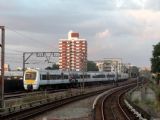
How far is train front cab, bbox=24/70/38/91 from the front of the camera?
67.2 metres

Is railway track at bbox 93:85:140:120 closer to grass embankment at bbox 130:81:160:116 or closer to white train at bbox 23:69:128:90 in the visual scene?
grass embankment at bbox 130:81:160:116

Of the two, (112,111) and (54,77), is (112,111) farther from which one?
(54,77)

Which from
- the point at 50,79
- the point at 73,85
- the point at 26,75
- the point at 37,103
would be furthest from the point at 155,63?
the point at 37,103

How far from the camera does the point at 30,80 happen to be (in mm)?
67188

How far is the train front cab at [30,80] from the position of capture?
2648 inches

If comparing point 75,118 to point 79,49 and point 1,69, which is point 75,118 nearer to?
point 1,69

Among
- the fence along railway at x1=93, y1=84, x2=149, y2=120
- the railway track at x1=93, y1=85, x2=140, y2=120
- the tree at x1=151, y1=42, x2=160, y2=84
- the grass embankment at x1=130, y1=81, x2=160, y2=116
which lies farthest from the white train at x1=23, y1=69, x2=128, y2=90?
the fence along railway at x1=93, y1=84, x2=149, y2=120

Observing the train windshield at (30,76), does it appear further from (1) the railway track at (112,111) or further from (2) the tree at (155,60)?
(2) the tree at (155,60)

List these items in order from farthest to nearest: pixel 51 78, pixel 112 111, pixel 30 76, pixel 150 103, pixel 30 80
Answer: pixel 51 78
pixel 30 76
pixel 30 80
pixel 150 103
pixel 112 111

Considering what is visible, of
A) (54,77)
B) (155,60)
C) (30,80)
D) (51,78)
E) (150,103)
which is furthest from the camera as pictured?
(155,60)

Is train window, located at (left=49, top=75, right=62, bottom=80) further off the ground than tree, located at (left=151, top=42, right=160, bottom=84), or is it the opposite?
tree, located at (left=151, top=42, right=160, bottom=84)

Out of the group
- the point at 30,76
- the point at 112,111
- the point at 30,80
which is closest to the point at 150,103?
the point at 112,111

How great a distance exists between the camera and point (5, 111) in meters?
31.3

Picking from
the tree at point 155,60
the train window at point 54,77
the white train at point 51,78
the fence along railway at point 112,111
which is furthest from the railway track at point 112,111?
the tree at point 155,60
